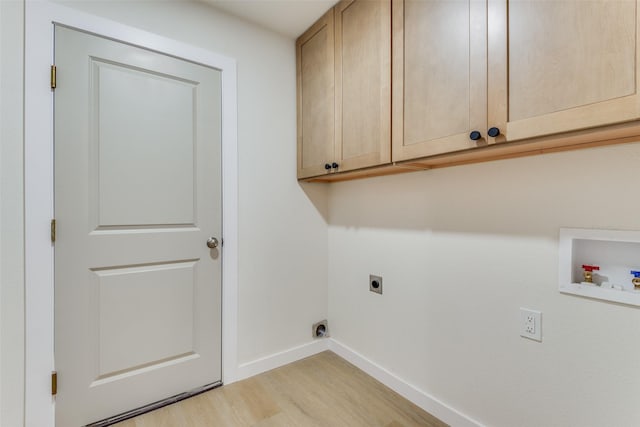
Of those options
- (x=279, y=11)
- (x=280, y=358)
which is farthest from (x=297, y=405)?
(x=279, y=11)

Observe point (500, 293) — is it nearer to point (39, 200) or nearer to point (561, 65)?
point (561, 65)

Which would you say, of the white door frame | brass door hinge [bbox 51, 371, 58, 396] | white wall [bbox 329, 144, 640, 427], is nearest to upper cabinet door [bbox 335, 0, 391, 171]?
white wall [bbox 329, 144, 640, 427]

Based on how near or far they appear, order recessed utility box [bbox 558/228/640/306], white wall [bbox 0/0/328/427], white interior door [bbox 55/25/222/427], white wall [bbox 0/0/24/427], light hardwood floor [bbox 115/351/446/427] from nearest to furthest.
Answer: recessed utility box [bbox 558/228/640/306] < white wall [bbox 0/0/24/427] < white interior door [bbox 55/25/222/427] < light hardwood floor [bbox 115/351/446/427] < white wall [bbox 0/0/328/427]

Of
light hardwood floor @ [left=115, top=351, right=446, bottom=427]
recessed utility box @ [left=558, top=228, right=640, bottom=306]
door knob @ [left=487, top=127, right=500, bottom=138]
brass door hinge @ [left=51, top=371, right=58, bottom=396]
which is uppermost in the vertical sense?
door knob @ [left=487, top=127, right=500, bottom=138]

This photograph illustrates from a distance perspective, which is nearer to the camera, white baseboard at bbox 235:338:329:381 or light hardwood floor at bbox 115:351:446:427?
light hardwood floor at bbox 115:351:446:427

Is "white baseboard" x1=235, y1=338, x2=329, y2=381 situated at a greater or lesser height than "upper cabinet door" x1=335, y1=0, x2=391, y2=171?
lesser

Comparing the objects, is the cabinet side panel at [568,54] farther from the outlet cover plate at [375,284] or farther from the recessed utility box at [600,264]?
the outlet cover plate at [375,284]

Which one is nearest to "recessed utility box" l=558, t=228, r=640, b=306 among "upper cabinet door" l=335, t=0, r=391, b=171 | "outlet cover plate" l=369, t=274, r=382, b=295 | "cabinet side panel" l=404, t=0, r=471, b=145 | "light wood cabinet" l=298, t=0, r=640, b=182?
"light wood cabinet" l=298, t=0, r=640, b=182

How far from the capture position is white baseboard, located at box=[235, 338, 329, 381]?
73.5 inches

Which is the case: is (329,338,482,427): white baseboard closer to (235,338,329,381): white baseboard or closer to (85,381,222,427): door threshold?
(235,338,329,381): white baseboard

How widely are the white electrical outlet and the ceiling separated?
1.81 metres

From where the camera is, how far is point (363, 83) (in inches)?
60.5

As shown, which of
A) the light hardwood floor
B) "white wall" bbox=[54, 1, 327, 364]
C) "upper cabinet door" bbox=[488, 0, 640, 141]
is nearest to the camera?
"upper cabinet door" bbox=[488, 0, 640, 141]

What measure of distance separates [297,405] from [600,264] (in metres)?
1.51
